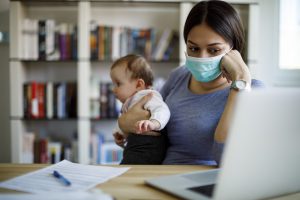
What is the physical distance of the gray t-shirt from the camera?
4.33ft

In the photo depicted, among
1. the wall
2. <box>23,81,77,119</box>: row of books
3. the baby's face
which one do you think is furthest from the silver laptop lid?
the wall

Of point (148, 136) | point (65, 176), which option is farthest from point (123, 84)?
point (65, 176)

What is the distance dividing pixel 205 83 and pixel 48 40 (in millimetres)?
1927

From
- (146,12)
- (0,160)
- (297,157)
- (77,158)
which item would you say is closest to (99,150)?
(77,158)

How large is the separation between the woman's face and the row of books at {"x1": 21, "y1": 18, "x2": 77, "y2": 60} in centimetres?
183

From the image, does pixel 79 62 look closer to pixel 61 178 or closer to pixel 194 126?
pixel 194 126

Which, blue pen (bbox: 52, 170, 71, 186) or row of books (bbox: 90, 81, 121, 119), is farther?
row of books (bbox: 90, 81, 121, 119)

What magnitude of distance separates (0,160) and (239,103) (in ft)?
10.5

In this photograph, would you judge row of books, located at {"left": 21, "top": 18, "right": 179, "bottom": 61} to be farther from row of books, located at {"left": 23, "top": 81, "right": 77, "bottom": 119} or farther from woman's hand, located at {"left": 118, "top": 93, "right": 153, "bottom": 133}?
woman's hand, located at {"left": 118, "top": 93, "right": 153, "bottom": 133}

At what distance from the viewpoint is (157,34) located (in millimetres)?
3242

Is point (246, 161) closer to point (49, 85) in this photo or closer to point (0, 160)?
point (49, 85)

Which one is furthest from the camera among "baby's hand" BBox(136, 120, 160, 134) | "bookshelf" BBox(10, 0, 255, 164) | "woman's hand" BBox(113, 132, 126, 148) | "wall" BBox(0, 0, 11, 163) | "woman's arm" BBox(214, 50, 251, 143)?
"wall" BBox(0, 0, 11, 163)

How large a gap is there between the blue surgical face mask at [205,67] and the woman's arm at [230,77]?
0.11 feet

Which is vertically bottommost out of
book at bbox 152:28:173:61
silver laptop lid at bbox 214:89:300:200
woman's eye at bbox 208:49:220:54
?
silver laptop lid at bbox 214:89:300:200
